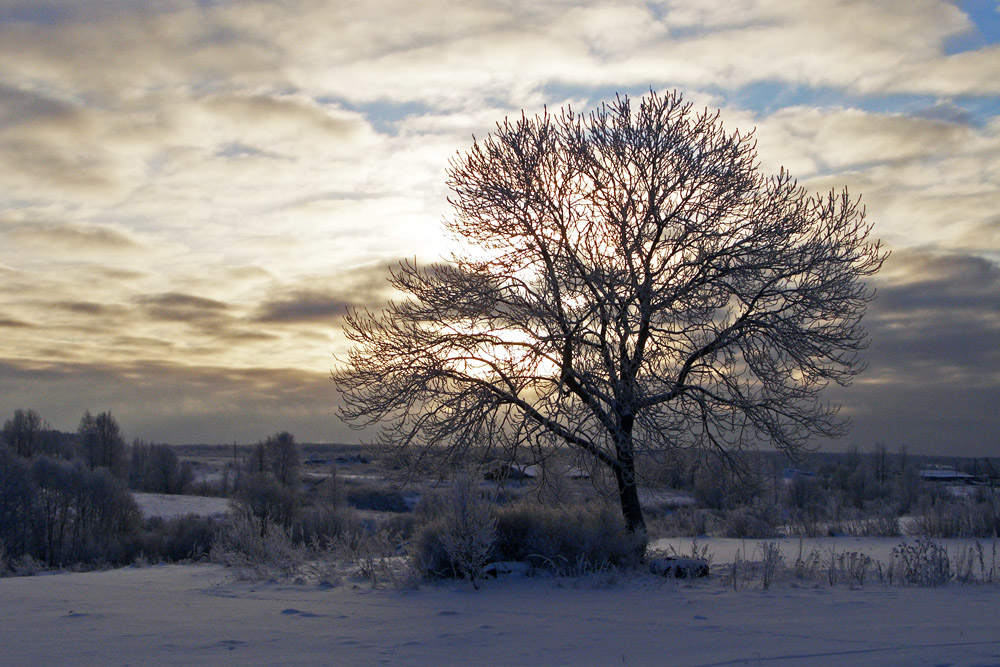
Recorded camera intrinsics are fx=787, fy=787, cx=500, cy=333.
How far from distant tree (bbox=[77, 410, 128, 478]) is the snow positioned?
1080 centimetres

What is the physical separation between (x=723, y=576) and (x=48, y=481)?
23525 mm

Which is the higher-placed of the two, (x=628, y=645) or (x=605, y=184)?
(x=605, y=184)

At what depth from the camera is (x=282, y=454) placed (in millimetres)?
47875

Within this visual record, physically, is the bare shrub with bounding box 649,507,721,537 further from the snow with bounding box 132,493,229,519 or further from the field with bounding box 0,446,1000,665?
the snow with bounding box 132,493,229,519

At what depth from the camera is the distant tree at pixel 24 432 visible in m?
48.4

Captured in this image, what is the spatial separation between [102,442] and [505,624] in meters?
49.4

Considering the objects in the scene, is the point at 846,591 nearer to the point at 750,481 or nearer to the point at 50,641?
the point at 750,481

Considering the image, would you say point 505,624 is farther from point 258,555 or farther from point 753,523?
point 753,523

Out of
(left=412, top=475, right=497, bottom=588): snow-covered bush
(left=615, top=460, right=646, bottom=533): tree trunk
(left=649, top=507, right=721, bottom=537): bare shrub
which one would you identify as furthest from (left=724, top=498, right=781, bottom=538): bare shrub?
(left=412, top=475, right=497, bottom=588): snow-covered bush

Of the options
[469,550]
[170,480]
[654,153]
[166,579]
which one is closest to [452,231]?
[654,153]

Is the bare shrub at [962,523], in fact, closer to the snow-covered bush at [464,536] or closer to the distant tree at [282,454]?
the snow-covered bush at [464,536]

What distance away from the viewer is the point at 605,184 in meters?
11.6

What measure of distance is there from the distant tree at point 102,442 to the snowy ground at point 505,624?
1675 inches

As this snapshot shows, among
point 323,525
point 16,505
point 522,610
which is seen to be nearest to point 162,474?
point 16,505
